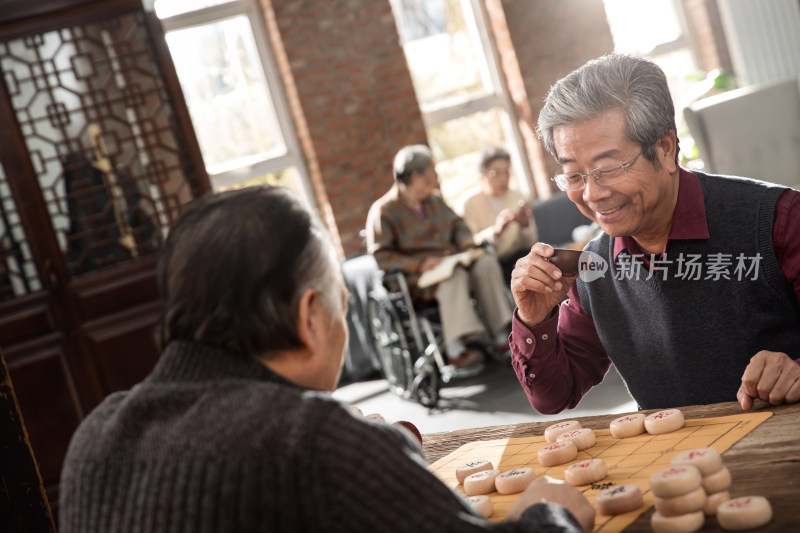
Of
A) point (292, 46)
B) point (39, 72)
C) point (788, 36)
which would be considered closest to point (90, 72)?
point (39, 72)

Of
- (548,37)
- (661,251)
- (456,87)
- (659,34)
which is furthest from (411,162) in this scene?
(659,34)

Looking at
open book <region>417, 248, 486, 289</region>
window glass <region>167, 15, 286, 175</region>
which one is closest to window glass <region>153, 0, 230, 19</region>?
window glass <region>167, 15, 286, 175</region>

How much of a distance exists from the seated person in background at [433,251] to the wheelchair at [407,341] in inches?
3.6

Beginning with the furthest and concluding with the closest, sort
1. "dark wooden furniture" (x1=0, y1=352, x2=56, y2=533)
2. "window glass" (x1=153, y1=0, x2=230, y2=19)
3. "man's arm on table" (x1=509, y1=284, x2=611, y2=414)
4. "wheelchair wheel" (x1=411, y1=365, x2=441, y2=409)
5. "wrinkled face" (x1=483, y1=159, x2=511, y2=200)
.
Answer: "window glass" (x1=153, y1=0, x2=230, y2=19) → "wrinkled face" (x1=483, y1=159, x2=511, y2=200) → "wheelchair wheel" (x1=411, y1=365, x2=441, y2=409) → "man's arm on table" (x1=509, y1=284, x2=611, y2=414) → "dark wooden furniture" (x1=0, y1=352, x2=56, y2=533)

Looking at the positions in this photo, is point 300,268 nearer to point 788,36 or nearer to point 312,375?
point 312,375

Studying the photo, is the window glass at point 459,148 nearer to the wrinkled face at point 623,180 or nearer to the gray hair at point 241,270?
the wrinkled face at point 623,180

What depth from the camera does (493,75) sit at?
723 centimetres

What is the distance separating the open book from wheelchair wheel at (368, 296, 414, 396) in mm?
250

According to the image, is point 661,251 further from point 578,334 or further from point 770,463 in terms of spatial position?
point 770,463

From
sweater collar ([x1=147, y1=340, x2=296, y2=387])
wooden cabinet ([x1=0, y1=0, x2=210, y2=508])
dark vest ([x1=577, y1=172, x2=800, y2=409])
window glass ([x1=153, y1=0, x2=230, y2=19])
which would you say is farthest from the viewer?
window glass ([x1=153, y1=0, x2=230, y2=19])

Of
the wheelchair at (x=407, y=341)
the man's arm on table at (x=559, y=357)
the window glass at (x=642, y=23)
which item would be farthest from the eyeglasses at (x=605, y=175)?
the window glass at (x=642, y=23)

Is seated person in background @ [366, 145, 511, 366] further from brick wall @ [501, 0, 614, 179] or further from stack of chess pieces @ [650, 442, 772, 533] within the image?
stack of chess pieces @ [650, 442, 772, 533]

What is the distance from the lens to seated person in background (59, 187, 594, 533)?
33.1 inches

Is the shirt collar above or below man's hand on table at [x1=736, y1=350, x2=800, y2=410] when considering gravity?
above
